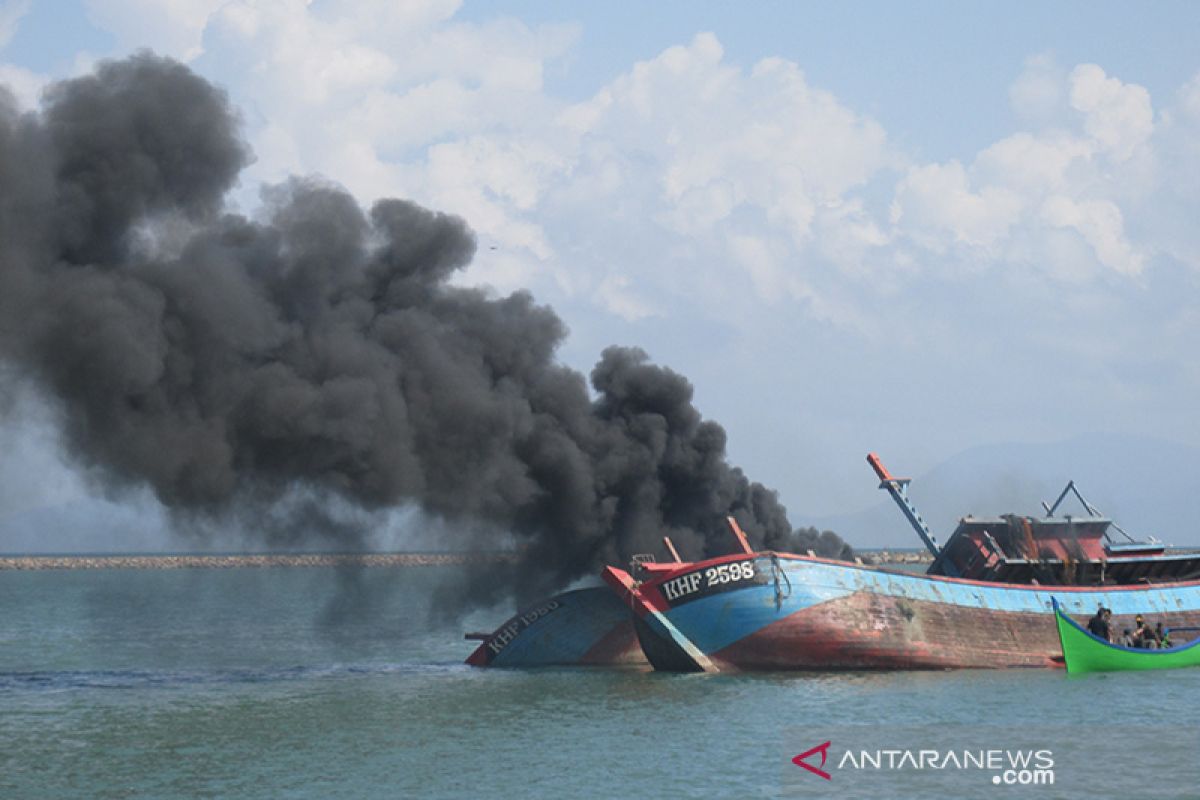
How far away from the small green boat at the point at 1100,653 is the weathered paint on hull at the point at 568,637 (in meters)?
14.9

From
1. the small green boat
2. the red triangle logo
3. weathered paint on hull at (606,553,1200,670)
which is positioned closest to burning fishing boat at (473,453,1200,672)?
weathered paint on hull at (606,553,1200,670)

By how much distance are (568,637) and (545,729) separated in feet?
43.9

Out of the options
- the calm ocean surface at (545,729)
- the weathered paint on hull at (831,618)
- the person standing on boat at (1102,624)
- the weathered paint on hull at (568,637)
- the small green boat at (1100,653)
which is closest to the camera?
the calm ocean surface at (545,729)

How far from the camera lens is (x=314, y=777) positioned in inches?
1182

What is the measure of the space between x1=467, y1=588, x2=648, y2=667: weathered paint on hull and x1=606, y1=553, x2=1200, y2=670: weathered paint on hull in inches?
152

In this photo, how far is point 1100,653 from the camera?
44688mm

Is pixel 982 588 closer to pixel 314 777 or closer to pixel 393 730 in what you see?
pixel 393 730

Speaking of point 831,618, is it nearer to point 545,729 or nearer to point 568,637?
point 568,637

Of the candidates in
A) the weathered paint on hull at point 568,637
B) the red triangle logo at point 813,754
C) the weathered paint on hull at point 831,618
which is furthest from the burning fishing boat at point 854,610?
the red triangle logo at point 813,754

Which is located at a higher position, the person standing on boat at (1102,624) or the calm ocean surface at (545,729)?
the person standing on boat at (1102,624)

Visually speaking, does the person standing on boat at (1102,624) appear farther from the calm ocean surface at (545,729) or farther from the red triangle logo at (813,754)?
the red triangle logo at (813,754)

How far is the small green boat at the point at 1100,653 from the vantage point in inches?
A: 1734

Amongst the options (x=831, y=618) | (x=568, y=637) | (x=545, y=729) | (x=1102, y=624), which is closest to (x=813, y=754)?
(x=545, y=729)

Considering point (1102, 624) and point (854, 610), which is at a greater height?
point (854, 610)
